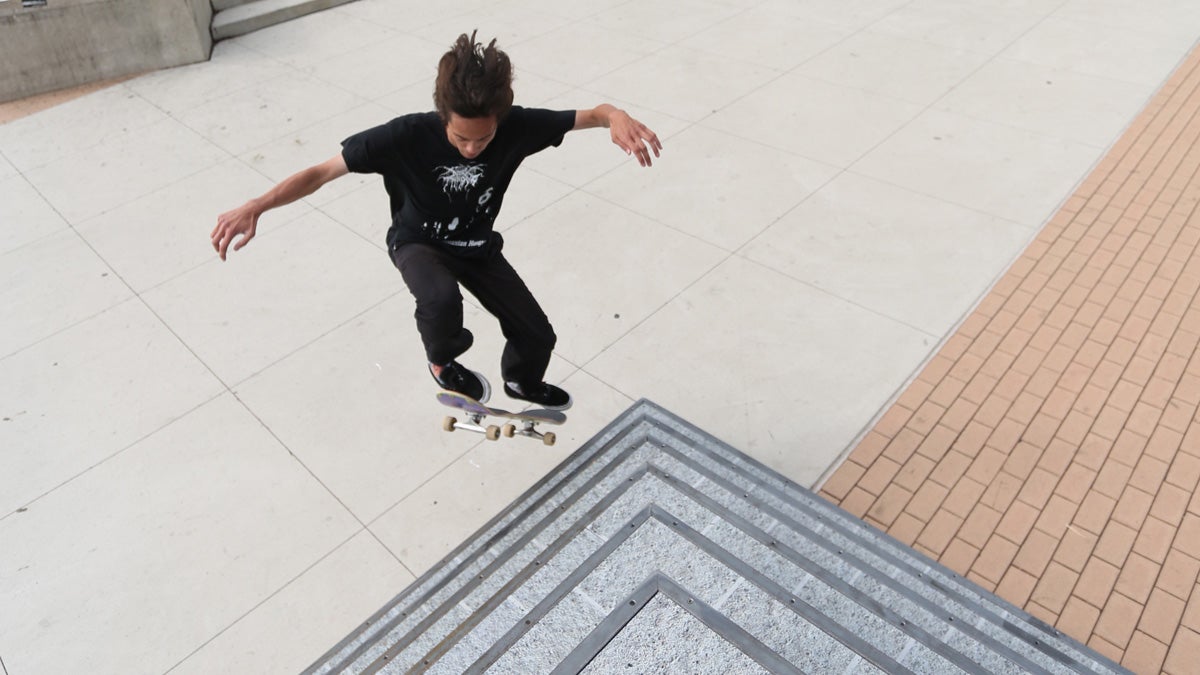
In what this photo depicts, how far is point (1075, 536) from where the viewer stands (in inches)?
133

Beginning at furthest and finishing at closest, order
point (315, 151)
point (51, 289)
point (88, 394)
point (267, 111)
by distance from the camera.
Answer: point (267, 111)
point (315, 151)
point (51, 289)
point (88, 394)

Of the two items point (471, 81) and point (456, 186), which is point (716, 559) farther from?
point (471, 81)

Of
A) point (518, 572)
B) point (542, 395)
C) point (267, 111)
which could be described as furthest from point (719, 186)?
point (267, 111)

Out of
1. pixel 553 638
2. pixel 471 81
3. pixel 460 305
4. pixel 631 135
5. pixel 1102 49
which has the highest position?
pixel 471 81

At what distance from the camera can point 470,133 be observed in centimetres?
259

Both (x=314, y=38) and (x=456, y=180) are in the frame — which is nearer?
(x=456, y=180)

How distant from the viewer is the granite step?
8.18 metres

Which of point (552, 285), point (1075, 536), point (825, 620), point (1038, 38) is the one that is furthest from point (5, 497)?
point (1038, 38)

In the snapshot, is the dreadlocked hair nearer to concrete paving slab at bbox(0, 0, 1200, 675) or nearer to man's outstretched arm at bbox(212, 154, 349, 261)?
man's outstretched arm at bbox(212, 154, 349, 261)

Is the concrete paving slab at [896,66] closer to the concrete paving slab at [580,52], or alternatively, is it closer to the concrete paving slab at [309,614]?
the concrete paving slab at [580,52]

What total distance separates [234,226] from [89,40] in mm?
6302

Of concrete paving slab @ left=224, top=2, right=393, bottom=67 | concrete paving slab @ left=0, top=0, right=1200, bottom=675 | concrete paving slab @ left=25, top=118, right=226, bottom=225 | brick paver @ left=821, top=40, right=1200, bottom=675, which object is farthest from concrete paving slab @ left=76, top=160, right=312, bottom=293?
brick paver @ left=821, top=40, right=1200, bottom=675

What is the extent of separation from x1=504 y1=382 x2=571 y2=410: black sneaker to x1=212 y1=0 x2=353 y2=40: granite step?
6.67 metres

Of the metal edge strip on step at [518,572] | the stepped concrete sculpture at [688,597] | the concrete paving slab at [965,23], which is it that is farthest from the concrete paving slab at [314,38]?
the stepped concrete sculpture at [688,597]
